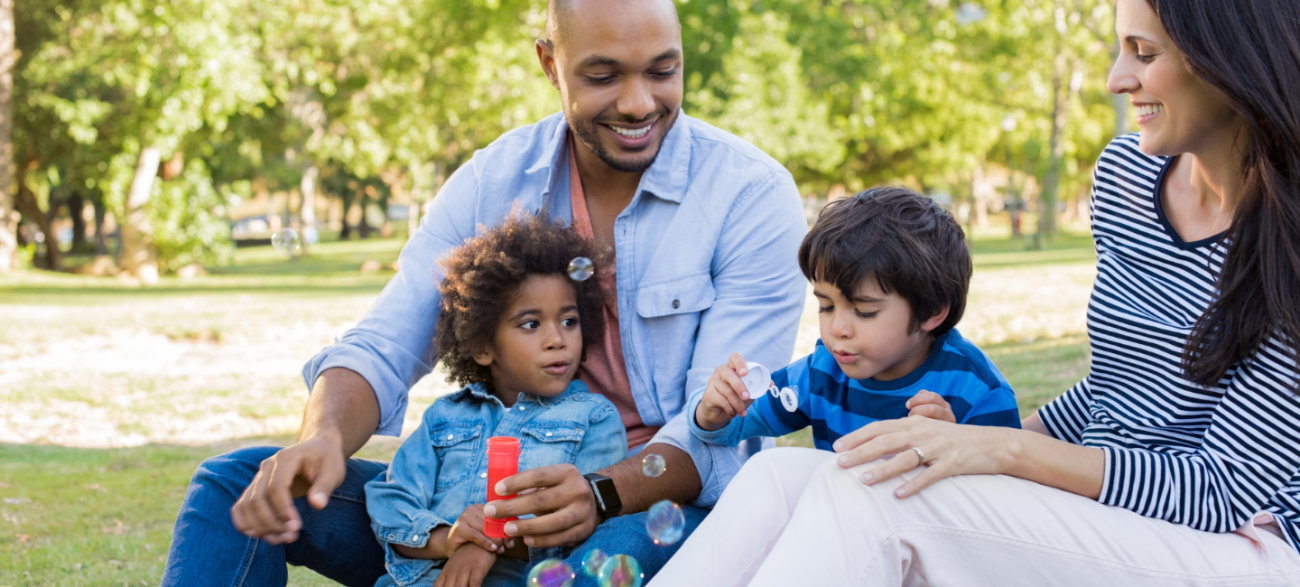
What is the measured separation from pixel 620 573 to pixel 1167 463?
1.14 m

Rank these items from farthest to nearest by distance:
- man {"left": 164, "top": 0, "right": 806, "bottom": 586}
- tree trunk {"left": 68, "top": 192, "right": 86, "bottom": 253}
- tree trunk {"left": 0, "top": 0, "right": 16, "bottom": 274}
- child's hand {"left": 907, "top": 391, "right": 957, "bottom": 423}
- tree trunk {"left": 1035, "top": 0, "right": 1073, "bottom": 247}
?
tree trunk {"left": 68, "top": 192, "right": 86, "bottom": 253} → tree trunk {"left": 1035, "top": 0, "right": 1073, "bottom": 247} → tree trunk {"left": 0, "top": 0, "right": 16, "bottom": 274} → man {"left": 164, "top": 0, "right": 806, "bottom": 586} → child's hand {"left": 907, "top": 391, "right": 957, "bottom": 423}

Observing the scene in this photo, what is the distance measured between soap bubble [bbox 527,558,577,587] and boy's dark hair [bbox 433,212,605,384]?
2.53ft

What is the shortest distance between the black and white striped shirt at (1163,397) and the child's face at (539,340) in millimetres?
1247

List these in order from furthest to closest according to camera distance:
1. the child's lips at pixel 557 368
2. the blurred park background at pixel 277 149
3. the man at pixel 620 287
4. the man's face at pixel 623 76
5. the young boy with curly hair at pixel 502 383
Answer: the blurred park background at pixel 277 149 < the man's face at pixel 623 76 < the child's lips at pixel 557 368 < the young boy with curly hair at pixel 502 383 < the man at pixel 620 287

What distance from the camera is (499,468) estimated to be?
7.86 ft

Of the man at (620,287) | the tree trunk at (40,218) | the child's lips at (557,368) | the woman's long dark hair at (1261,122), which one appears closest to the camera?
the woman's long dark hair at (1261,122)

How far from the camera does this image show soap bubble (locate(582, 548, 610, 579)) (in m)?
2.35

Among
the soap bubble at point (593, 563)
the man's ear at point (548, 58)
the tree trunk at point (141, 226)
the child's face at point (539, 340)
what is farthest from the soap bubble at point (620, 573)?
the tree trunk at point (141, 226)

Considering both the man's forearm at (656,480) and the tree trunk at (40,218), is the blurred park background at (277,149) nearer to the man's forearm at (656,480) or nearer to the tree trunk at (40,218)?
the tree trunk at (40,218)

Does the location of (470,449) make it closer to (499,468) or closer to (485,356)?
(485,356)

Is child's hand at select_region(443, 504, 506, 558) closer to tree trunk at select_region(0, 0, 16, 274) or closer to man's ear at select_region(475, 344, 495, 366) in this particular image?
man's ear at select_region(475, 344, 495, 366)

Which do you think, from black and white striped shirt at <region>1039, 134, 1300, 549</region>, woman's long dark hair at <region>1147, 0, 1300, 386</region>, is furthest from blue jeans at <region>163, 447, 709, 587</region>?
woman's long dark hair at <region>1147, 0, 1300, 386</region>

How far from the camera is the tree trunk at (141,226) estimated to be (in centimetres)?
1903

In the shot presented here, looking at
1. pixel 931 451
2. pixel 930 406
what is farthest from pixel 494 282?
pixel 931 451
